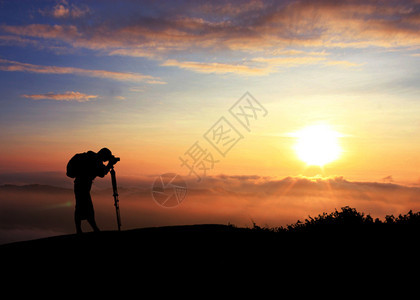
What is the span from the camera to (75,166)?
15211 millimetres

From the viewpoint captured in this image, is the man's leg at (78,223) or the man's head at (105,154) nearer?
the man's leg at (78,223)

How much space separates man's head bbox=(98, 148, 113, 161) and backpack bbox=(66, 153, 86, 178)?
0.61 metres

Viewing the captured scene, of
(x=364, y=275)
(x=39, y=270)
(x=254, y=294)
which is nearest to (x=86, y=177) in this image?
(x=39, y=270)

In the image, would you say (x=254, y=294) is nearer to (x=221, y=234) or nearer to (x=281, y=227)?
(x=221, y=234)

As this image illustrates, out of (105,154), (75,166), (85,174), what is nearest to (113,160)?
(105,154)

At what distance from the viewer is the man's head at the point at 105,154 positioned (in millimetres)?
15635

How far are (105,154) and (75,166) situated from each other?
1.11 metres

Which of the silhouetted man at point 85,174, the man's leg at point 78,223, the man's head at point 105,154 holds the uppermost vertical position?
the man's head at point 105,154

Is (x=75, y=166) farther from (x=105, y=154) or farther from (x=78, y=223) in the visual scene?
(x=78, y=223)

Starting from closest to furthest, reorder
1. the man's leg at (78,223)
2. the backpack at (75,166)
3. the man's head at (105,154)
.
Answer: the backpack at (75,166) < the man's leg at (78,223) < the man's head at (105,154)

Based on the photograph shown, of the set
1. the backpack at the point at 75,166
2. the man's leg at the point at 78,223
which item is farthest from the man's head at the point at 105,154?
the man's leg at the point at 78,223

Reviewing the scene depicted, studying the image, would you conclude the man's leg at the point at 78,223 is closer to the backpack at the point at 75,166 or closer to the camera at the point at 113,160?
the backpack at the point at 75,166

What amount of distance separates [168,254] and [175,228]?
15.2 feet

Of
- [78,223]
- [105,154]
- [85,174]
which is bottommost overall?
[78,223]
